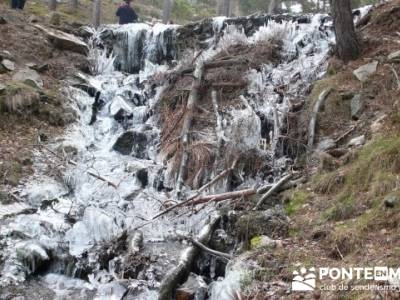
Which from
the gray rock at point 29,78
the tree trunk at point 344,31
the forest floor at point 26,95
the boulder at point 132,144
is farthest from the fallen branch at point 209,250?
the gray rock at point 29,78

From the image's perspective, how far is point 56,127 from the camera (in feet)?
35.0

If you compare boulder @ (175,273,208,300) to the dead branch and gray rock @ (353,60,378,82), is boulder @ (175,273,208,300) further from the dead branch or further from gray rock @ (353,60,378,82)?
gray rock @ (353,60,378,82)

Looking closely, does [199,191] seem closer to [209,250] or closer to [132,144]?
[209,250]

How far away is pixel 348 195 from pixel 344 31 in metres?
4.59

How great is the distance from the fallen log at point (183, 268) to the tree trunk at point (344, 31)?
479cm

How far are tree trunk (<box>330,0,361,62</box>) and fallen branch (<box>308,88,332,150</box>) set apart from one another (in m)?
1.24

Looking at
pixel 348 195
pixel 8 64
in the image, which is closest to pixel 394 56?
pixel 348 195

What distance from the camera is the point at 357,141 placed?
283 inches

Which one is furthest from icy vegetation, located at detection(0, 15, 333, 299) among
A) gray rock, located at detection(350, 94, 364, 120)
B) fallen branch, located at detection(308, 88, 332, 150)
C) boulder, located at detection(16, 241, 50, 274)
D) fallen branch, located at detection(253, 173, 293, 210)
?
gray rock, located at detection(350, 94, 364, 120)

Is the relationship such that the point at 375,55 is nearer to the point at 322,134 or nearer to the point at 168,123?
the point at 322,134

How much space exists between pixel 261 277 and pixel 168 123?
236 inches

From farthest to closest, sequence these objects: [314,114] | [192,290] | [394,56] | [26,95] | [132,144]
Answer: [132,144], [26,95], [394,56], [314,114], [192,290]

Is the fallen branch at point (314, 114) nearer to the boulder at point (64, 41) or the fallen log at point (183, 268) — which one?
the fallen log at point (183, 268)

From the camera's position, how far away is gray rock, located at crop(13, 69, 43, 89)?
36.4 ft
